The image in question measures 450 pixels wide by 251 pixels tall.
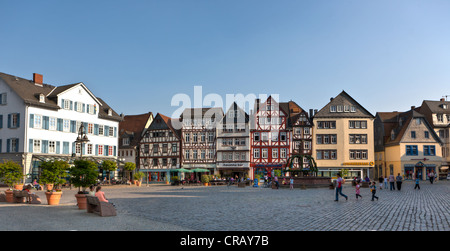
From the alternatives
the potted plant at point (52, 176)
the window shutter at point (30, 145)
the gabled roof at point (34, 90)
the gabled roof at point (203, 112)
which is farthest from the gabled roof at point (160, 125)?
the potted plant at point (52, 176)

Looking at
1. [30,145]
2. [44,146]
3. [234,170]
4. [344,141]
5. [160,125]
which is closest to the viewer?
[30,145]

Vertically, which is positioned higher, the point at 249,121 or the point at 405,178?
the point at 249,121

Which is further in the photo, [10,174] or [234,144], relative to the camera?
[234,144]

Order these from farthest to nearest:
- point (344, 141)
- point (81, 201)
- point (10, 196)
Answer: point (344, 141)
point (10, 196)
point (81, 201)

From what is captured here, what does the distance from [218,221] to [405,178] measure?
187 feet

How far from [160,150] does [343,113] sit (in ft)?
94.6

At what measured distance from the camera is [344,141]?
208 feet

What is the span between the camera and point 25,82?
159 feet

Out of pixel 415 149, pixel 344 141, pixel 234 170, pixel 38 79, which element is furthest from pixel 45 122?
pixel 415 149

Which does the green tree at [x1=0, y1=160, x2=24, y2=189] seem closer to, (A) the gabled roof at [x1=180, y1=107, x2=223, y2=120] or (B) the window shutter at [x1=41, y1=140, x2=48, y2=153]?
(B) the window shutter at [x1=41, y1=140, x2=48, y2=153]

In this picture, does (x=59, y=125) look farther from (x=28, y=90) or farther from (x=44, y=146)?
(x=28, y=90)
